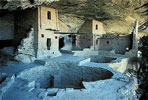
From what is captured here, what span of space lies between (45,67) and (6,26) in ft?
14.2

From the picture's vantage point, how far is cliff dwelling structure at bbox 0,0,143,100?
3818 mm

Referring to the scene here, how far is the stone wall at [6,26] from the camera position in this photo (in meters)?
8.51

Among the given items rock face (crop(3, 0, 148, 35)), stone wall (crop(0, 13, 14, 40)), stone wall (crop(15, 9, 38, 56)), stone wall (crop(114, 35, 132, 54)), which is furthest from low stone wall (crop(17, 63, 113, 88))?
stone wall (crop(114, 35, 132, 54))

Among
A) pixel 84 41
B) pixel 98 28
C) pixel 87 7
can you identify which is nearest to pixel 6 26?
pixel 87 7

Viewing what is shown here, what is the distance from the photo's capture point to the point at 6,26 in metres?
8.79

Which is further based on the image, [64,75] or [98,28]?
[98,28]

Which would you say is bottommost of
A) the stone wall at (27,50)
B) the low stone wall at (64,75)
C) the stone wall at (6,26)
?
the low stone wall at (64,75)

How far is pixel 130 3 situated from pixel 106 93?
607cm

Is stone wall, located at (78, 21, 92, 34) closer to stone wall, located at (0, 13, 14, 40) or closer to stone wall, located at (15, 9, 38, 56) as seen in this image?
stone wall, located at (15, 9, 38, 56)

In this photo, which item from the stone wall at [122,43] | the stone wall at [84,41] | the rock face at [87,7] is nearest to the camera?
the rock face at [87,7]

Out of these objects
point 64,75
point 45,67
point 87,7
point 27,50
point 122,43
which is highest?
point 87,7

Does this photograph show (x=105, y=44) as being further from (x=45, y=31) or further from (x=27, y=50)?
(x=27, y=50)

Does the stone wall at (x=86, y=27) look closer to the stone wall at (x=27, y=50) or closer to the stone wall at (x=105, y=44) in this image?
the stone wall at (x=105, y=44)

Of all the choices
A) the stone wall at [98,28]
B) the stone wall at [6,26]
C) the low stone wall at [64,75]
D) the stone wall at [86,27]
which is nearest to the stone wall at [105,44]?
the stone wall at [98,28]
